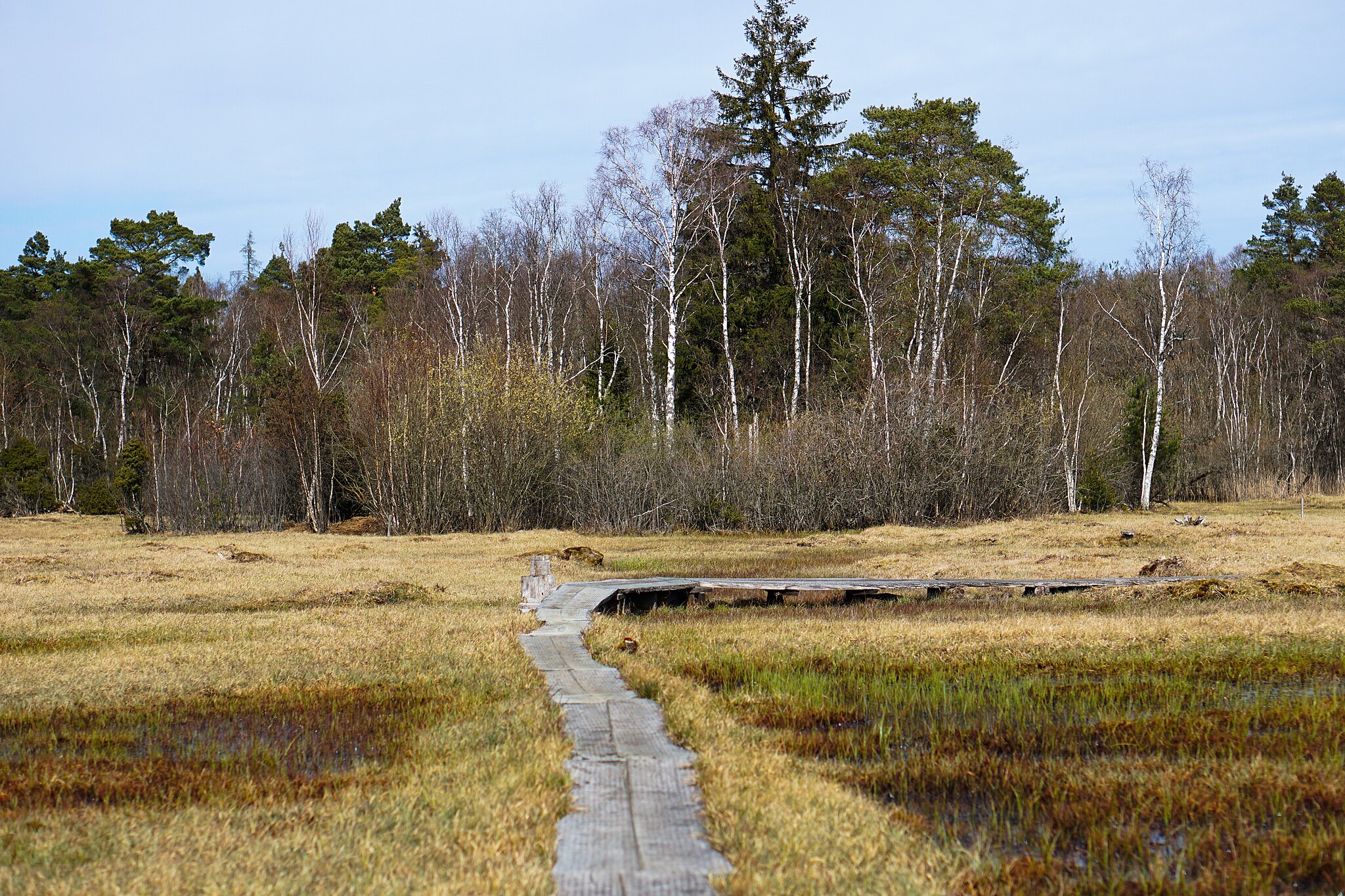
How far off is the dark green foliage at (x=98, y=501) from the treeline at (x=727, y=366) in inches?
6.9

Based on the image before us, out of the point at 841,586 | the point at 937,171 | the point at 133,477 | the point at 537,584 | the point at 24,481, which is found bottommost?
the point at 841,586

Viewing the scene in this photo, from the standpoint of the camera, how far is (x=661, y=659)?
895cm

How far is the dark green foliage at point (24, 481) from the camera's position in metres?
37.1

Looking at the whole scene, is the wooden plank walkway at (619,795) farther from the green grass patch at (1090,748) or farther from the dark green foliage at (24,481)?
the dark green foliage at (24,481)

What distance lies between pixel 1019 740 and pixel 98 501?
3816 centimetres

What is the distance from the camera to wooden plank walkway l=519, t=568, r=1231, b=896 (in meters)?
3.81

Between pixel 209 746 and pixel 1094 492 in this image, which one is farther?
pixel 1094 492

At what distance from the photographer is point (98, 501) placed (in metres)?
37.3

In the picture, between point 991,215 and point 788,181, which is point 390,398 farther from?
point 991,215

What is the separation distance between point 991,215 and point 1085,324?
11093 mm

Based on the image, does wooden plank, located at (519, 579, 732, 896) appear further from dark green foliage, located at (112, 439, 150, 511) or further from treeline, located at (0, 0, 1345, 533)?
dark green foliage, located at (112, 439, 150, 511)

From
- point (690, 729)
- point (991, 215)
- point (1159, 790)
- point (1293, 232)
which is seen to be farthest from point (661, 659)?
point (1293, 232)

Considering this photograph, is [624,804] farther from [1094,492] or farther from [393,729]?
[1094,492]

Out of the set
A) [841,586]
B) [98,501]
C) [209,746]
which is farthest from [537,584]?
[98,501]
